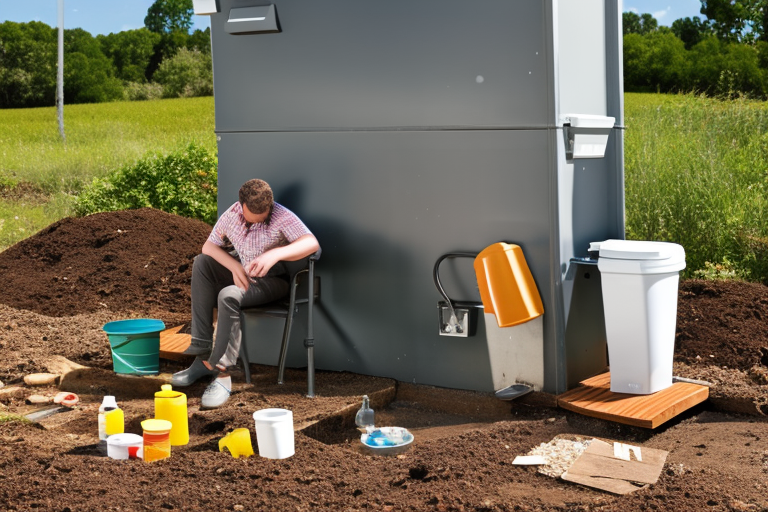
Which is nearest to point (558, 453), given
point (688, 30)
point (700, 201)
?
point (700, 201)

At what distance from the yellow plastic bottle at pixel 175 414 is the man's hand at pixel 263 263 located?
35.5 inches

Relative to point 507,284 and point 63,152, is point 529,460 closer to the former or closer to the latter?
point 507,284

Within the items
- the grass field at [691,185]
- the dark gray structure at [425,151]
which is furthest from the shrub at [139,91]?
the dark gray structure at [425,151]

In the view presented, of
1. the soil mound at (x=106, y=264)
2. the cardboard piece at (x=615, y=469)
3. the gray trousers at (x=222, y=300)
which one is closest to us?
the cardboard piece at (x=615, y=469)

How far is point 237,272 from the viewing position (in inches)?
197

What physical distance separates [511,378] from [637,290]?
863mm

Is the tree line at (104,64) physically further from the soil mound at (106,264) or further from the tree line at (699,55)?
the soil mound at (106,264)

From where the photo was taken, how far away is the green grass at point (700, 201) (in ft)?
23.1

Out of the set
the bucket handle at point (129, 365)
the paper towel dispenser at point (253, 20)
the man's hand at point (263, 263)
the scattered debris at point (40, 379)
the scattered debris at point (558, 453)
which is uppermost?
the paper towel dispenser at point (253, 20)

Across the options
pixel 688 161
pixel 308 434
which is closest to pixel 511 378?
pixel 308 434

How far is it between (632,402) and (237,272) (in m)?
2.31

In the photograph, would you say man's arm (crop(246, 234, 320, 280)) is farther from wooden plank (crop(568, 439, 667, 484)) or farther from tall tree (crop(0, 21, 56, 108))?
tall tree (crop(0, 21, 56, 108))

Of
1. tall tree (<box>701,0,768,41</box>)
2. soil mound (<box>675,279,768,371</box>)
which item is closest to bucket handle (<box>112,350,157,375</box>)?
soil mound (<box>675,279,768,371</box>)

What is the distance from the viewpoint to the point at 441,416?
4.91 m
